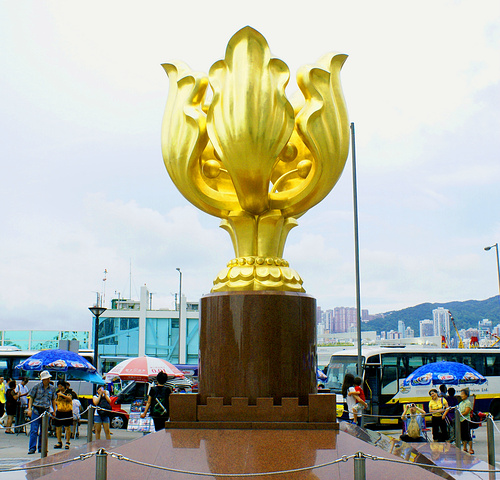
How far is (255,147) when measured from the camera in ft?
22.5

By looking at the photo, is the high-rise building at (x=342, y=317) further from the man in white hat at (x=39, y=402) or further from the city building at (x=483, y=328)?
the man in white hat at (x=39, y=402)

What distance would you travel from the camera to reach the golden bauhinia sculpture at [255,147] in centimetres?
689

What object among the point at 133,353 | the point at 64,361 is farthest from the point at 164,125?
the point at 133,353

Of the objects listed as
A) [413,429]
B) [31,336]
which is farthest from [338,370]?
[31,336]

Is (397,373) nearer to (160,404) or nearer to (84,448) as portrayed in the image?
(160,404)

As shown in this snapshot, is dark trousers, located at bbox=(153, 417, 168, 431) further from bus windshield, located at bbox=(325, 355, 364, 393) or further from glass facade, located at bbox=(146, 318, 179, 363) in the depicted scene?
glass facade, located at bbox=(146, 318, 179, 363)

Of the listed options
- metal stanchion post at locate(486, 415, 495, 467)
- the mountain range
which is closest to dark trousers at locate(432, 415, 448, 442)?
metal stanchion post at locate(486, 415, 495, 467)

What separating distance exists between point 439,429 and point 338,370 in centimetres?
730

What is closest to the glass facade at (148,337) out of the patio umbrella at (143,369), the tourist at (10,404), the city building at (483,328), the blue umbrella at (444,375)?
the tourist at (10,404)

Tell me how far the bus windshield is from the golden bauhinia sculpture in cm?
1166

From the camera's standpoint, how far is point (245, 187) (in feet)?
23.1

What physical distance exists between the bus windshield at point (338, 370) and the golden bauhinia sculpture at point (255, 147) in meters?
11.7

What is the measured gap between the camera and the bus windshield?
18359 millimetres

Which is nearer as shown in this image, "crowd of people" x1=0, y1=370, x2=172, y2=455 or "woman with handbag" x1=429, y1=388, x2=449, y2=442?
"crowd of people" x1=0, y1=370, x2=172, y2=455
